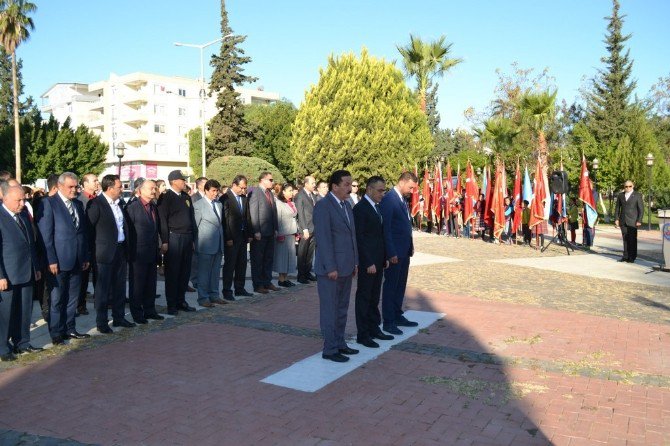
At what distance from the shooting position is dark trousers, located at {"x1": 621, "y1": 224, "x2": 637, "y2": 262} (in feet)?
49.0

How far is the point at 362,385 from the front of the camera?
18.0 feet

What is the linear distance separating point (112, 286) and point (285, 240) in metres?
3.87

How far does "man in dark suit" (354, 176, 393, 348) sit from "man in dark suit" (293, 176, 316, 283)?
150 inches

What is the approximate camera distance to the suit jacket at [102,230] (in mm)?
7359

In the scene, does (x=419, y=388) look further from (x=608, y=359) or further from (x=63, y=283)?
(x=63, y=283)

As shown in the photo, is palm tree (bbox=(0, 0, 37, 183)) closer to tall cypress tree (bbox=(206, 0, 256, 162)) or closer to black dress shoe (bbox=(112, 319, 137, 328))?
tall cypress tree (bbox=(206, 0, 256, 162))

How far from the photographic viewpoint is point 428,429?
14.7 feet

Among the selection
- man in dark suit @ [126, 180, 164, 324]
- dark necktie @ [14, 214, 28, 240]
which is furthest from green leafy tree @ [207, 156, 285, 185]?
dark necktie @ [14, 214, 28, 240]

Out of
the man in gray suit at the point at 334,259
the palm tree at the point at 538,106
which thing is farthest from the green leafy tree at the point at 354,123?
the man in gray suit at the point at 334,259

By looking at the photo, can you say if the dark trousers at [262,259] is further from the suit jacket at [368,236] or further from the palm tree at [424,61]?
the palm tree at [424,61]

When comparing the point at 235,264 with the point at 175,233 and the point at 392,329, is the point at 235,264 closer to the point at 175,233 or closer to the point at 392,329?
the point at 175,233

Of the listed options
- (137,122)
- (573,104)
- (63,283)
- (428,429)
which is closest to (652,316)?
(428,429)

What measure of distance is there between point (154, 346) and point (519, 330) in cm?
464

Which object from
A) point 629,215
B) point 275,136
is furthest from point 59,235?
point 275,136
